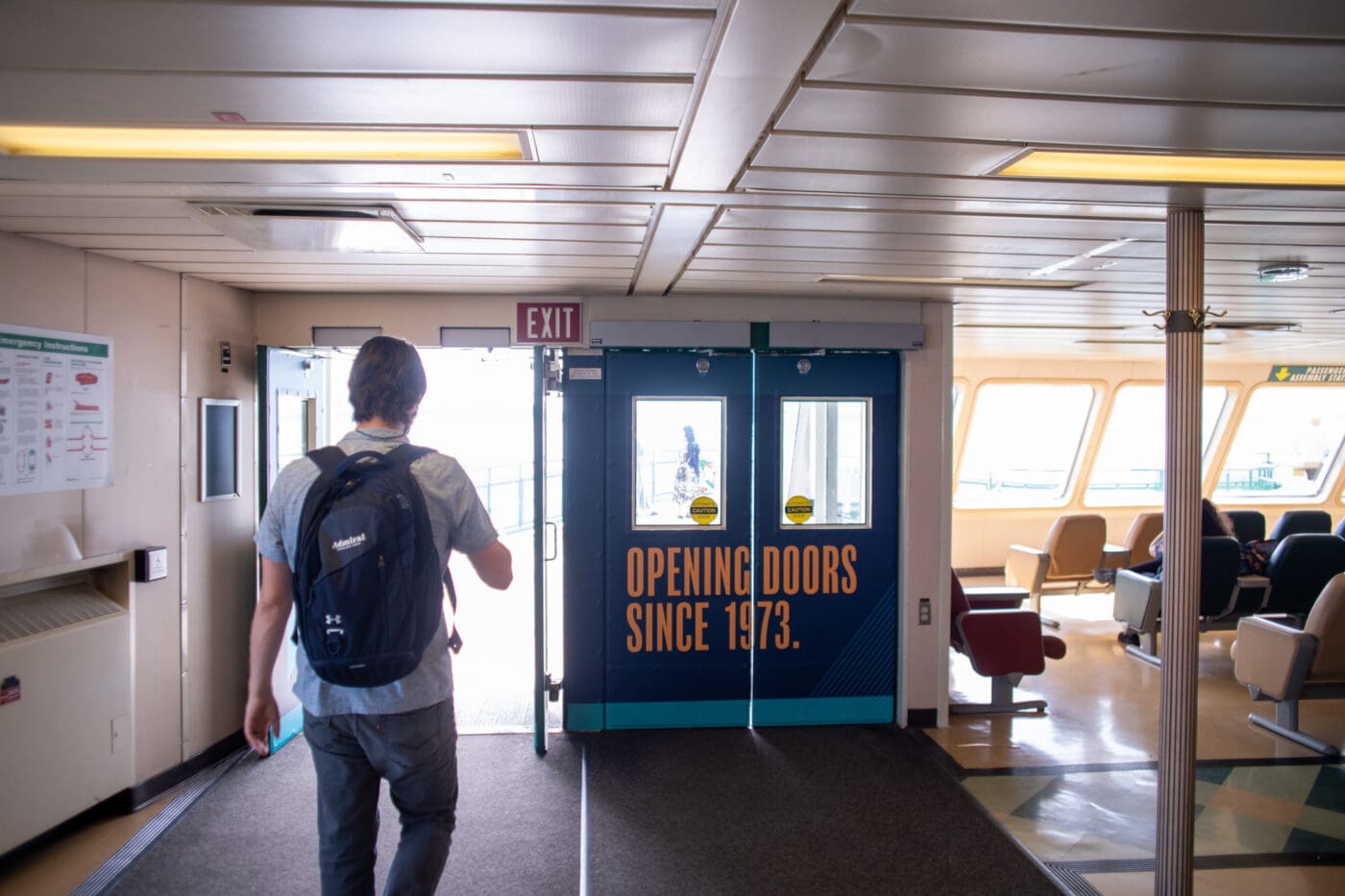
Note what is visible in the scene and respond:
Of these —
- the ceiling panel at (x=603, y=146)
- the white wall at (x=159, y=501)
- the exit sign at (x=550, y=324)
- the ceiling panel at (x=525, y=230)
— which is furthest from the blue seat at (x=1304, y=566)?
the white wall at (x=159, y=501)

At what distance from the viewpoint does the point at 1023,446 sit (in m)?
10.7

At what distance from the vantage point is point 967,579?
32.6 feet

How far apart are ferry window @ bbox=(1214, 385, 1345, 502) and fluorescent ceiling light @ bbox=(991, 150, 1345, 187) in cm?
1033

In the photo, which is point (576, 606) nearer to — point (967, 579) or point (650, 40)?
point (650, 40)

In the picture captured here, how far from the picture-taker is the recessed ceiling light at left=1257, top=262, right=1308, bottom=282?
379 centimetres

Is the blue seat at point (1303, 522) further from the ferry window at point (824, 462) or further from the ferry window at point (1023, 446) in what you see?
the ferry window at point (824, 462)

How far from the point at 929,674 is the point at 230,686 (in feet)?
13.4

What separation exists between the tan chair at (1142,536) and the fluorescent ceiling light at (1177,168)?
6465 millimetres

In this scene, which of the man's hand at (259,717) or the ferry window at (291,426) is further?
the ferry window at (291,426)

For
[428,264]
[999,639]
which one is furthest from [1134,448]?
[428,264]

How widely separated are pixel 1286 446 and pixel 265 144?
13.7 meters

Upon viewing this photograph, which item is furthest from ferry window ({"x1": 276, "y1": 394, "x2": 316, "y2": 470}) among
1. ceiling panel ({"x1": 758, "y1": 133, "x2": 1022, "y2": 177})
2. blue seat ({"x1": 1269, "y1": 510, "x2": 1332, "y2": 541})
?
blue seat ({"x1": 1269, "y1": 510, "x2": 1332, "y2": 541})

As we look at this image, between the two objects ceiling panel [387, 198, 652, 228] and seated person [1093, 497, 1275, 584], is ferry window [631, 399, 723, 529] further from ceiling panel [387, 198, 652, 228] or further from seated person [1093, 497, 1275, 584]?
seated person [1093, 497, 1275, 584]

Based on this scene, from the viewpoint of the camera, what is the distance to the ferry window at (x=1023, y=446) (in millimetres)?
10477
